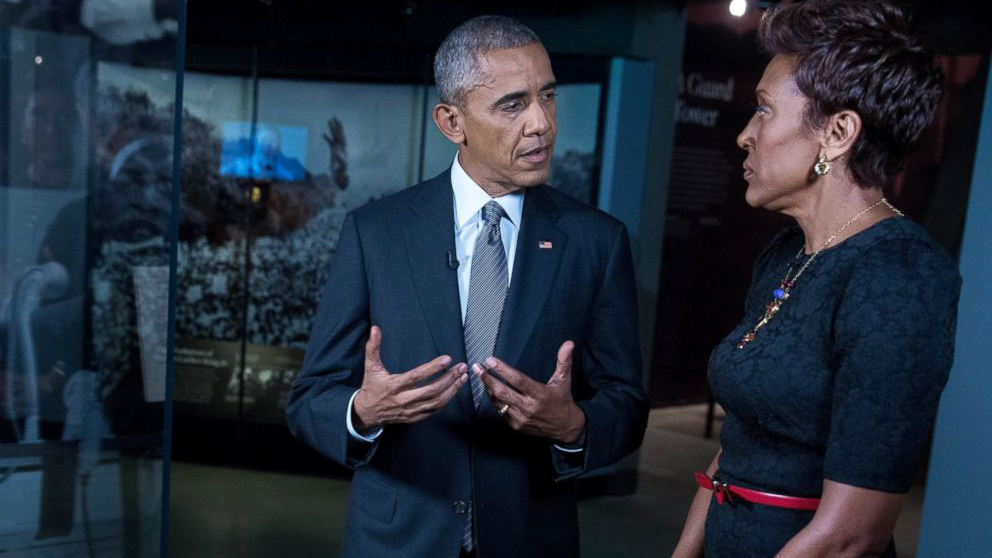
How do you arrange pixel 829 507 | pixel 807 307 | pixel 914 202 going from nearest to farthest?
pixel 829 507, pixel 807 307, pixel 914 202

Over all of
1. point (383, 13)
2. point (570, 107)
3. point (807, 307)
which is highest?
point (383, 13)

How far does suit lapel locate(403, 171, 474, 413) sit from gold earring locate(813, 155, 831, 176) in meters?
0.74

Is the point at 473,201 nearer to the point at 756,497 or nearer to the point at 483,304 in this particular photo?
the point at 483,304

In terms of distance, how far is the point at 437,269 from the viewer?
72.9 inches

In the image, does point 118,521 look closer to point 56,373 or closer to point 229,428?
point 56,373

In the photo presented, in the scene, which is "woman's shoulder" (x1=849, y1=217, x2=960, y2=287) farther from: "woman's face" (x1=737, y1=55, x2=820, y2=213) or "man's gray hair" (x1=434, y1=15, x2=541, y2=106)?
"man's gray hair" (x1=434, y1=15, x2=541, y2=106)

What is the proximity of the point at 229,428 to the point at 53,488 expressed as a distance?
129 inches

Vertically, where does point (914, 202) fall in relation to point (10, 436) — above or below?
above

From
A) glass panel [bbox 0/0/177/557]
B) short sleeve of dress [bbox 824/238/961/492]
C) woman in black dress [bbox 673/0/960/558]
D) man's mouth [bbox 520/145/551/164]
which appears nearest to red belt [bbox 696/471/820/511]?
woman in black dress [bbox 673/0/960/558]

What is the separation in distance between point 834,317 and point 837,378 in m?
0.11

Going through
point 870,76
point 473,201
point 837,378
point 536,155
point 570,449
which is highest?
point 870,76

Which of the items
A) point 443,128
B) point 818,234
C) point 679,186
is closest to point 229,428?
point 679,186

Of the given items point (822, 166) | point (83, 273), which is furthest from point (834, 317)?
point (83, 273)

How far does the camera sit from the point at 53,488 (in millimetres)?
2797
